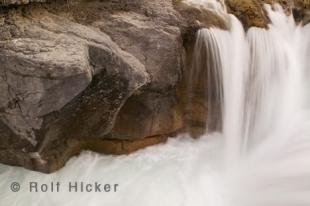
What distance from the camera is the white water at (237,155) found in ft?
18.1

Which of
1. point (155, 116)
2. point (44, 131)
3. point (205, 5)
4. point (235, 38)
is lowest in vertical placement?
point (155, 116)

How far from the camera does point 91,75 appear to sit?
16.2 ft

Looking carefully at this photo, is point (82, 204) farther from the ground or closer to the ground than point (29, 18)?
closer to the ground

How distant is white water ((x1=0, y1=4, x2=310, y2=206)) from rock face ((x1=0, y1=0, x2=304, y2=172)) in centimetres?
29

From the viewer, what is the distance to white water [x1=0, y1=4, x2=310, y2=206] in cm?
552

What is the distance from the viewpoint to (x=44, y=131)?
503 cm

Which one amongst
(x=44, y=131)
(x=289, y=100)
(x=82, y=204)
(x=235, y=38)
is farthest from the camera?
(x=289, y=100)

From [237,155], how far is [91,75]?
115 inches

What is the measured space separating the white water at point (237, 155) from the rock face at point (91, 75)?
0.96 ft

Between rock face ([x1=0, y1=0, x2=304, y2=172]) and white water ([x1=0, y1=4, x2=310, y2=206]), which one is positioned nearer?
rock face ([x1=0, y1=0, x2=304, y2=172])

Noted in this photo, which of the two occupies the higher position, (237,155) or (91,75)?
(91,75)

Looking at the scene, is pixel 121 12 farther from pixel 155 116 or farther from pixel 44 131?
pixel 44 131

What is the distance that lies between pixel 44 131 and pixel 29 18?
1445mm

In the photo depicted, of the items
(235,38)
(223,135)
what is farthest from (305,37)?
(223,135)
